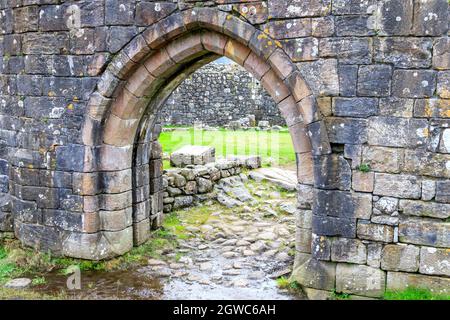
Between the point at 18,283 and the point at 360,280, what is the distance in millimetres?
4453

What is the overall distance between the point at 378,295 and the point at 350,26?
125 inches

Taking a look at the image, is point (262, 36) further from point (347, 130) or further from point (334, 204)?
point (334, 204)

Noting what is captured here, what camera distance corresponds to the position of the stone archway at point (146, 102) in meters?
5.71

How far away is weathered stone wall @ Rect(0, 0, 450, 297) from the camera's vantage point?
205 inches

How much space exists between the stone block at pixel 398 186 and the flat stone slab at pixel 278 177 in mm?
4919

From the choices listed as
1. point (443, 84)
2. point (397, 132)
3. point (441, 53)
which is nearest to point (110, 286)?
point (397, 132)

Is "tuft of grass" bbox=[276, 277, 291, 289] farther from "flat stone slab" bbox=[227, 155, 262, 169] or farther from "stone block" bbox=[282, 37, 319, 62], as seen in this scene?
"flat stone slab" bbox=[227, 155, 262, 169]

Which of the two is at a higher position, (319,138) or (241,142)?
(319,138)

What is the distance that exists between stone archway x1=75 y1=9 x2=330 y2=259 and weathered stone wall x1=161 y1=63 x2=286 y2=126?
424 inches

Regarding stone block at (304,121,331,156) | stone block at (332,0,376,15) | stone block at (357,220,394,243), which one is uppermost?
stone block at (332,0,376,15)

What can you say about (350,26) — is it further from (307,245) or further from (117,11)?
(117,11)

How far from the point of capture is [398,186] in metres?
5.32

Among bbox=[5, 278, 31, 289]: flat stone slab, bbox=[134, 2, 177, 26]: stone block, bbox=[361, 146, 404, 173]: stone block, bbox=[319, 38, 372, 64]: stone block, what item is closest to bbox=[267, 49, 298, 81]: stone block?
bbox=[319, 38, 372, 64]: stone block

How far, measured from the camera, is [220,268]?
6.77 m
